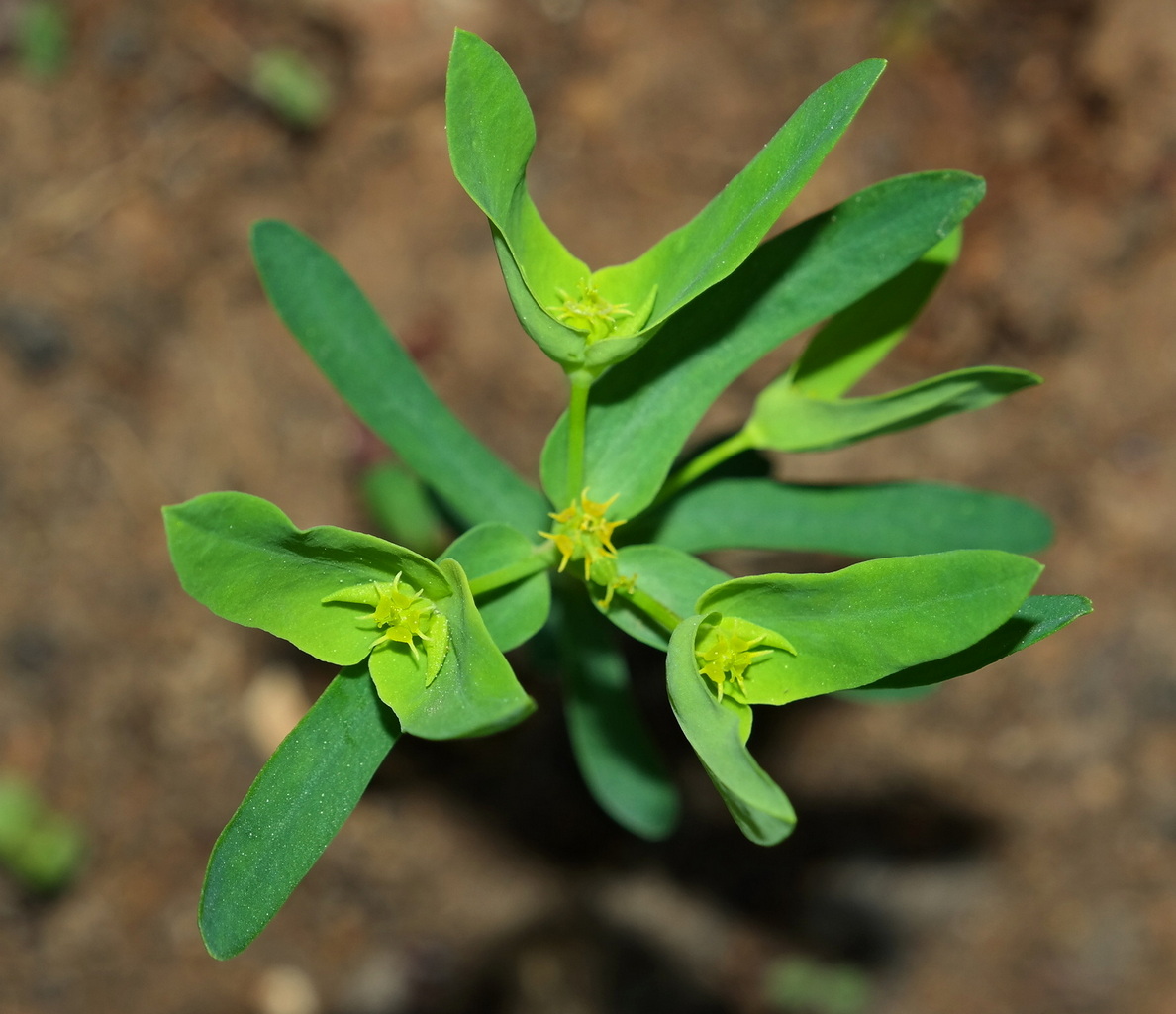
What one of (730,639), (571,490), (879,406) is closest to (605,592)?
(571,490)

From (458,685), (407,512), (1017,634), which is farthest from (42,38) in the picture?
(1017,634)

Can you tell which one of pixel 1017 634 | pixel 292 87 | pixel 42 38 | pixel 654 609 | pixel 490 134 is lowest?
pixel 1017 634

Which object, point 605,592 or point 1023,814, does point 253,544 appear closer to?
point 605,592

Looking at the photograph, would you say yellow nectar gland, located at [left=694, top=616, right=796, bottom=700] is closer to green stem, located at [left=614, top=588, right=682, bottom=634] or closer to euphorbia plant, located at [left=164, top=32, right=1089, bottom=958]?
euphorbia plant, located at [left=164, top=32, right=1089, bottom=958]

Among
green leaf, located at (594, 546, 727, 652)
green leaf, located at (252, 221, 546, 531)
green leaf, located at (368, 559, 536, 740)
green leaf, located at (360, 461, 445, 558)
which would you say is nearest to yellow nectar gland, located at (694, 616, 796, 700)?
green leaf, located at (594, 546, 727, 652)

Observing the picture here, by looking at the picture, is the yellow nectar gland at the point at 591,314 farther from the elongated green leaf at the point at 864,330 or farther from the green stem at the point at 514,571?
the elongated green leaf at the point at 864,330

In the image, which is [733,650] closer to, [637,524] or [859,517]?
[637,524]
